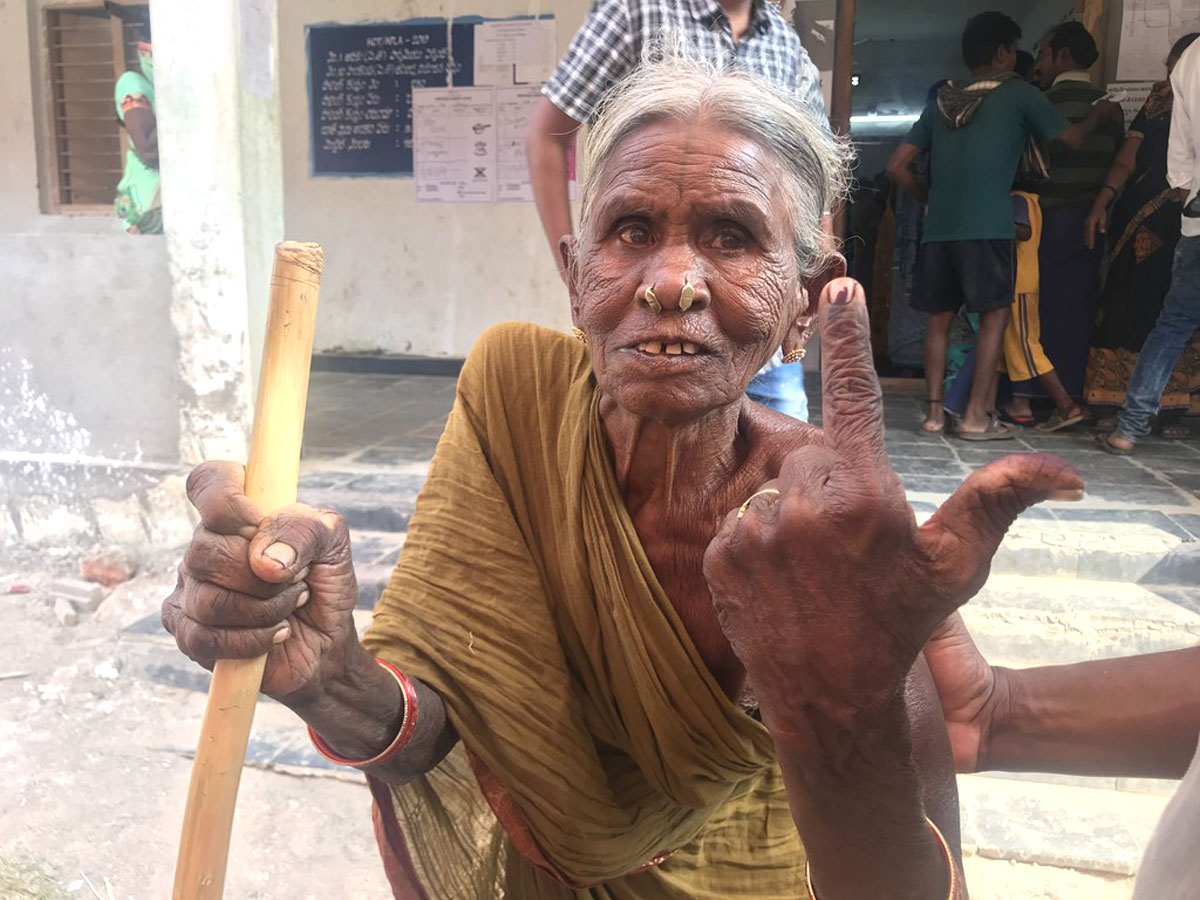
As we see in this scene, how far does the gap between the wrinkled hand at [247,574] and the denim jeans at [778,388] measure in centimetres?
141

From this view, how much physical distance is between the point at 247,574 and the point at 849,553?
2.20ft

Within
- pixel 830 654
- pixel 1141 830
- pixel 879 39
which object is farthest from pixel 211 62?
pixel 879 39

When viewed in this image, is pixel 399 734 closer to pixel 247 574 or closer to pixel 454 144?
pixel 247 574

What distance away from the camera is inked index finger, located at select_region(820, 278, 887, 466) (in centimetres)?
83

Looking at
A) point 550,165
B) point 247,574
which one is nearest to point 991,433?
point 550,165

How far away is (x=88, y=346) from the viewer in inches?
169

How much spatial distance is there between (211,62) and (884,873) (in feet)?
13.0

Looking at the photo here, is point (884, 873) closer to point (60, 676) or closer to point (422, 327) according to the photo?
point (60, 676)

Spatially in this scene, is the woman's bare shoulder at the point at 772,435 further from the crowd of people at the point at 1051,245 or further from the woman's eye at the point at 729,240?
the crowd of people at the point at 1051,245

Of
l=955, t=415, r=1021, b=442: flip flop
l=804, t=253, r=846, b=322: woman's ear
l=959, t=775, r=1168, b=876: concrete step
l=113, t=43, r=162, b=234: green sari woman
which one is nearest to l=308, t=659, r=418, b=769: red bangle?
l=804, t=253, r=846, b=322: woman's ear

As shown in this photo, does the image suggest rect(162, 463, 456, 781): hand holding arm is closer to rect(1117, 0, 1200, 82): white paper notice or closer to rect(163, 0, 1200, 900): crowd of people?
rect(163, 0, 1200, 900): crowd of people

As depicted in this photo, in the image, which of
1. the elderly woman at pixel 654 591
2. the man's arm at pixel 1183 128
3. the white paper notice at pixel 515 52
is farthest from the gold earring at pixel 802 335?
the white paper notice at pixel 515 52

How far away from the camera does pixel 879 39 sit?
372 inches

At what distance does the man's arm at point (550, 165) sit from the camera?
255 cm
